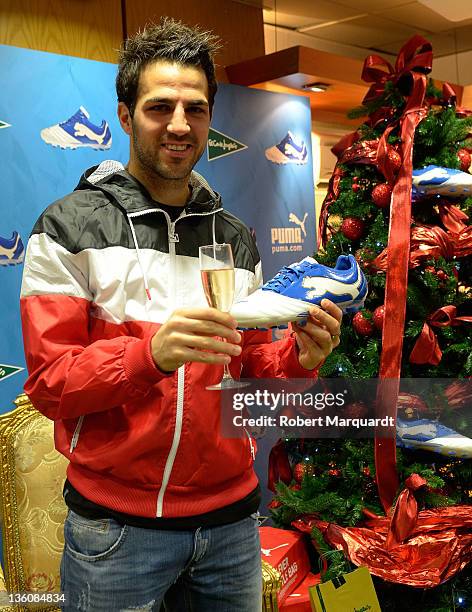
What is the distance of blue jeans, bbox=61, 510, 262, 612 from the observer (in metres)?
1.36

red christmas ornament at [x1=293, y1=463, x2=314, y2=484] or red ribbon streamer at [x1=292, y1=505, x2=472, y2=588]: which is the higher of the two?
red christmas ornament at [x1=293, y1=463, x2=314, y2=484]

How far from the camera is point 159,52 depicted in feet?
4.81

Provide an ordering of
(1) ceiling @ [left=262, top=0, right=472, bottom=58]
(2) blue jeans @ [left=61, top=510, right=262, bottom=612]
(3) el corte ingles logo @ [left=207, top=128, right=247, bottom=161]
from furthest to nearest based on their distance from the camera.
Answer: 1. (1) ceiling @ [left=262, top=0, right=472, bottom=58]
2. (3) el corte ingles logo @ [left=207, top=128, right=247, bottom=161]
3. (2) blue jeans @ [left=61, top=510, right=262, bottom=612]

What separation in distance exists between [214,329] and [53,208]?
0.44 meters

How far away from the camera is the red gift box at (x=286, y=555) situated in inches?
82.1

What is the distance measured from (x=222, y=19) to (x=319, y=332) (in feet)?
10.8

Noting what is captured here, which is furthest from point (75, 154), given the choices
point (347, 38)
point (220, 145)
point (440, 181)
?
point (347, 38)

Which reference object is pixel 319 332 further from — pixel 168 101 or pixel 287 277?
pixel 168 101

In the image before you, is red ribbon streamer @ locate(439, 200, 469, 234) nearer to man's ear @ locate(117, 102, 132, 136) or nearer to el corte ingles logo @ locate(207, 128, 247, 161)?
man's ear @ locate(117, 102, 132, 136)

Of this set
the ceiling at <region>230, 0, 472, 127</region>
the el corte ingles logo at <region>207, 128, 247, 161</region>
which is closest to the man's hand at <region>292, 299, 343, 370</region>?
the el corte ingles logo at <region>207, 128, 247, 161</region>

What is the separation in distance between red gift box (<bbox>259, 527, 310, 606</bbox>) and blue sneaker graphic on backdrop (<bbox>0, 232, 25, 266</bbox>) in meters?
1.29

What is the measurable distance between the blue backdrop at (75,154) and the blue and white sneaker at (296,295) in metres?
→ 1.73

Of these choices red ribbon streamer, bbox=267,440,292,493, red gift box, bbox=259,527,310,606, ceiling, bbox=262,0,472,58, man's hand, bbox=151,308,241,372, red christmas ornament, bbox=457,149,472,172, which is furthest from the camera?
ceiling, bbox=262,0,472,58

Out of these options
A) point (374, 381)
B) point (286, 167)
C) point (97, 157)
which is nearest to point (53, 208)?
point (374, 381)
